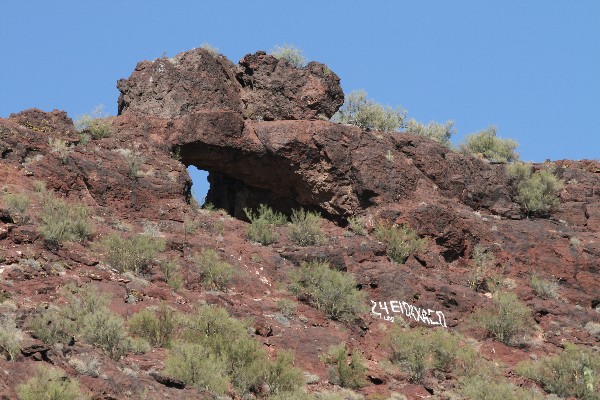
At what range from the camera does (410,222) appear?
27625mm

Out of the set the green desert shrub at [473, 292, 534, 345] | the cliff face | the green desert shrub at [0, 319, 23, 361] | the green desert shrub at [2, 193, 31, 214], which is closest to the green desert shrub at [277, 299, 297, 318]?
the cliff face

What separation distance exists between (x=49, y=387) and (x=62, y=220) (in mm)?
8672

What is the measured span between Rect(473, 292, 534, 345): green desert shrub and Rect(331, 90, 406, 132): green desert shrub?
10.2 metres

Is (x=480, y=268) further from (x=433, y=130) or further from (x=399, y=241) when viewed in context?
(x=433, y=130)

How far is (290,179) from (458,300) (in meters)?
6.17

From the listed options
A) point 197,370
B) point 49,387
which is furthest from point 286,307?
point 49,387

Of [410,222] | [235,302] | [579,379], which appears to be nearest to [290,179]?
[410,222]

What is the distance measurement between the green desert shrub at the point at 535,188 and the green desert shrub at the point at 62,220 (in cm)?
1292

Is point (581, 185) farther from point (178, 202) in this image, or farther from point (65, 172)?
point (65, 172)

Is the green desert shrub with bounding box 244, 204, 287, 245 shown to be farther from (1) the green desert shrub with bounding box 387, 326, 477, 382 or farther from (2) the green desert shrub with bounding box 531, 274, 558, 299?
(2) the green desert shrub with bounding box 531, 274, 558, 299

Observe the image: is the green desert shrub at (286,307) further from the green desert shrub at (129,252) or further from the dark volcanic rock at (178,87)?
the dark volcanic rock at (178,87)

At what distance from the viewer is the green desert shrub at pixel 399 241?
2636cm

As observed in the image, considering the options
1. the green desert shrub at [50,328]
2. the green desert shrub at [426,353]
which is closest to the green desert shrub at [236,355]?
the green desert shrub at [50,328]

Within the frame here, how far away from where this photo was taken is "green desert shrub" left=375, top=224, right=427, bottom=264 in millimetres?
26359
